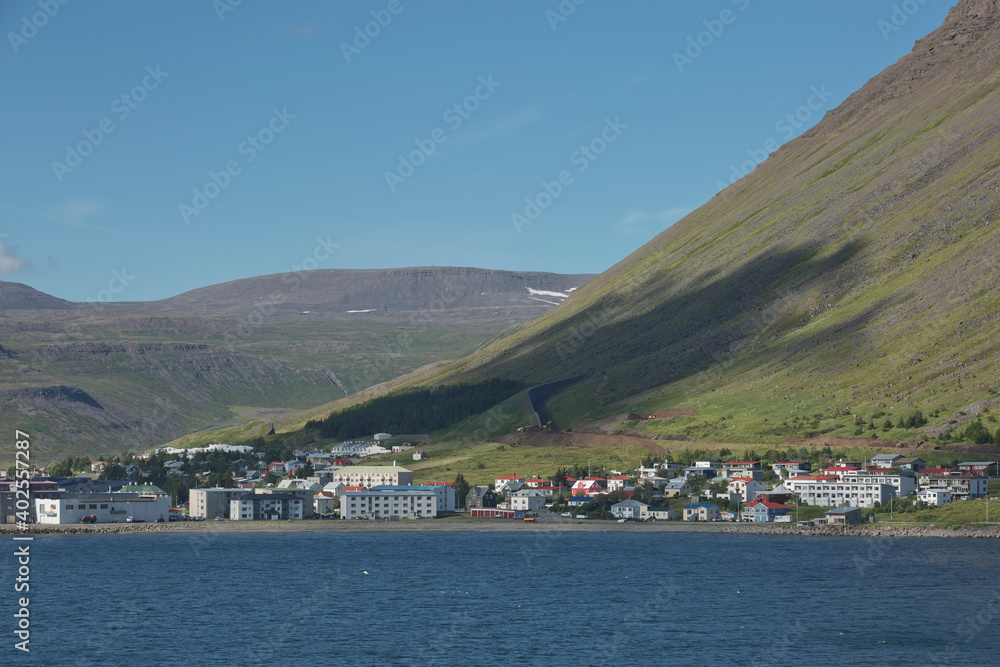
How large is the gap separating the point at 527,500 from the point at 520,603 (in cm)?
7935

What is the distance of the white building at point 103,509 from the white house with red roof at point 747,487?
86.6m

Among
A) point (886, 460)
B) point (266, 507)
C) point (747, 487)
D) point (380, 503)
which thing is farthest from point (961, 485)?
point (266, 507)

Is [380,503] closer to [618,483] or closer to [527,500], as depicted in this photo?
[527,500]

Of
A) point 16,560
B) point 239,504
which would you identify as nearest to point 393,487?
point 239,504

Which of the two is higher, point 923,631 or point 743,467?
point 743,467

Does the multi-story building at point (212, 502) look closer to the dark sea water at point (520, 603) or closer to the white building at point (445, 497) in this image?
the white building at point (445, 497)

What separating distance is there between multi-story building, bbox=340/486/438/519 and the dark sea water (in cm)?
3439

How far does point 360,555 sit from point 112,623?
44413 millimetres

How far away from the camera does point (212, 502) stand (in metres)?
180

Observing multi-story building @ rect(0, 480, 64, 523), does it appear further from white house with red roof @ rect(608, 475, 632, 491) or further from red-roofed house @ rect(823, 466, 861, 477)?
red-roofed house @ rect(823, 466, 861, 477)

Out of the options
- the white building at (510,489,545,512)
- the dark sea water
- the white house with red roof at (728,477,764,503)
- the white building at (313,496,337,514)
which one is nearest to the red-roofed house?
the white house with red roof at (728,477,764,503)

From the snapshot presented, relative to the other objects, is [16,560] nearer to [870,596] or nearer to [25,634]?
[25,634]

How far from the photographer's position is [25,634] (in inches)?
3162

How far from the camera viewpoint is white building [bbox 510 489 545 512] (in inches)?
6801
